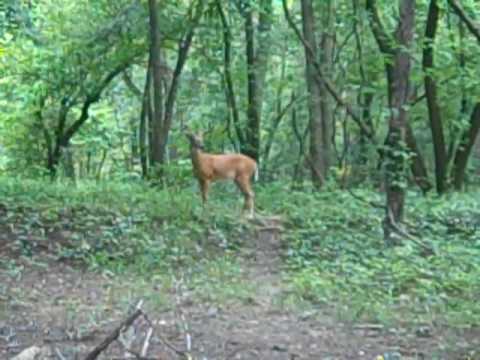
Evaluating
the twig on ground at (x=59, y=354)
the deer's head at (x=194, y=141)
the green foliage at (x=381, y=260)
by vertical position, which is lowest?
the green foliage at (x=381, y=260)

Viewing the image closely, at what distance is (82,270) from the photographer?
8.59 meters

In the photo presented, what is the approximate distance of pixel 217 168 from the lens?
38.7 ft

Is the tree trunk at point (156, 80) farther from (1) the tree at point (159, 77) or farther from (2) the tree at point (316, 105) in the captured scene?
(2) the tree at point (316, 105)

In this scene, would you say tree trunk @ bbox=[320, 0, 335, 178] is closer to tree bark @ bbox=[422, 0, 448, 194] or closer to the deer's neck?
tree bark @ bbox=[422, 0, 448, 194]

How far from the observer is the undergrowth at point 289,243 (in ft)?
24.6

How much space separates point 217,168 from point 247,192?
59 centimetres

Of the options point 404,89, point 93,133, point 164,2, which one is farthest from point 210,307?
point 93,133

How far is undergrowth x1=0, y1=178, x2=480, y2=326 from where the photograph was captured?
7.51 meters

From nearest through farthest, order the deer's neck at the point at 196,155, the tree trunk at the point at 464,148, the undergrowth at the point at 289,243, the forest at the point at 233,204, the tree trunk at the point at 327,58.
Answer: the forest at the point at 233,204, the undergrowth at the point at 289,243, the deer's neck at the point at 196,155, the tree trunk at the point at 327,58, the tree trunk at the point at 464,148

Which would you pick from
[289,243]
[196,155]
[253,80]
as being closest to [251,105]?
[253,80]

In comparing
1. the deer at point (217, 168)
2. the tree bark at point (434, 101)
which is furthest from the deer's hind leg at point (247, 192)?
the tree bark at point (434, 101)

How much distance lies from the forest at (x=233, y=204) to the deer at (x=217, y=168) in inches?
0.9

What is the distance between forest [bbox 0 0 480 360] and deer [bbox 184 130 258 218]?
0.02m

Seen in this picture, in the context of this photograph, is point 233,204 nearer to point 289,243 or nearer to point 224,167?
point 224,167
